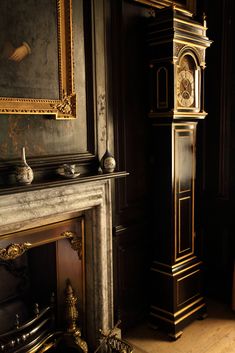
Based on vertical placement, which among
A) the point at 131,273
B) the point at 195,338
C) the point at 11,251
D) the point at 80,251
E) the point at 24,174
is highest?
the point at 24,174

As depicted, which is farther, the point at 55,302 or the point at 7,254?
the point at 55,302

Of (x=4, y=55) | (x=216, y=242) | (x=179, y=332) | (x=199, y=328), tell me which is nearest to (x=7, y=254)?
(x=4, y=55)

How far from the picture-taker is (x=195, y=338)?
240cm

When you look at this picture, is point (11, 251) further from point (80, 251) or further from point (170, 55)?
point (170, 55)

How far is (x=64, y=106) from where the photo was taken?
1.91 m

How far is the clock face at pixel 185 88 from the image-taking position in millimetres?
2311

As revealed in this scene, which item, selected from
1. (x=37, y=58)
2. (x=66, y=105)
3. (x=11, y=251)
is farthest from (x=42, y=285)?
(x=37, y=58)

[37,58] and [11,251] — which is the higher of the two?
[37,58]

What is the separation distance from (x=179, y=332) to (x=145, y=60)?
1.71 m

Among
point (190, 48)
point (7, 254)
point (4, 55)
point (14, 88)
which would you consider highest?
point (190, 48)

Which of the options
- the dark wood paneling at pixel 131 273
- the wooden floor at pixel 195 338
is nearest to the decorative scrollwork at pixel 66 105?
the dark wood paneling at pixel 131 273

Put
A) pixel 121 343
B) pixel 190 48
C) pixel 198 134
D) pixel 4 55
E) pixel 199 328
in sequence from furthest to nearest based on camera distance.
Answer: pixel 198 134, pixel 199 328, pixel 190 48, pixel 121 343, pixel 4 55

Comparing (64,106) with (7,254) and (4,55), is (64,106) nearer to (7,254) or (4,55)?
(4,55)

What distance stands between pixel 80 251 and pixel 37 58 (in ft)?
3.37
